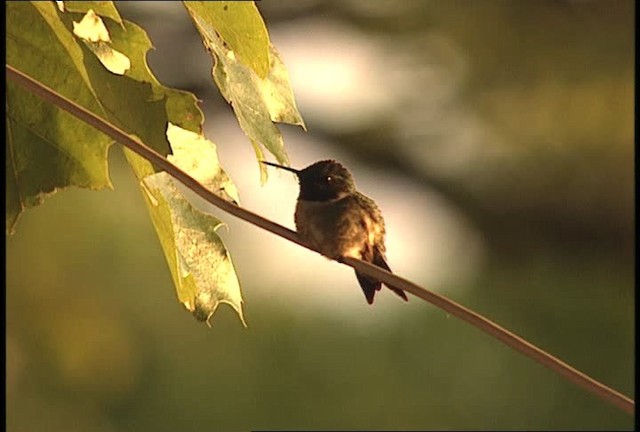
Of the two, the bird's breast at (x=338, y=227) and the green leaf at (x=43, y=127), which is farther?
the bird's breast at (x=338, y=227)

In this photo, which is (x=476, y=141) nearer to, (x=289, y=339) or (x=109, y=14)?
(x=289, y=339)

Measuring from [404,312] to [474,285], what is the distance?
0.14m

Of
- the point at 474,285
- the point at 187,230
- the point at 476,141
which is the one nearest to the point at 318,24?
the point at 476,141

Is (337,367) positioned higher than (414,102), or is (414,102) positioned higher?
(414,102)

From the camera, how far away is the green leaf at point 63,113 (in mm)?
549

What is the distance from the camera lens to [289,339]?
1918 millimetres

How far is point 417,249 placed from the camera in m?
1.72

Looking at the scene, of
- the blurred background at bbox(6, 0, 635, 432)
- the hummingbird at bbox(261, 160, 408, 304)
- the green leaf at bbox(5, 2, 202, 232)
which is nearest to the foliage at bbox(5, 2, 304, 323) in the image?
the green leaf at bbox(5, 2, 202, 232)

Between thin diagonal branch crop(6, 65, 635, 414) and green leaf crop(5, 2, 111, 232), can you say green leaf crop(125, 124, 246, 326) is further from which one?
thin diagonal branch crop(6, 65, 635, 414)

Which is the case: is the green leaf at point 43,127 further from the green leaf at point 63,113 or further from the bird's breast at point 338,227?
the bird's breast at point 338,227

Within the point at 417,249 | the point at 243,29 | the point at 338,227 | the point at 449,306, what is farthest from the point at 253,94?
the point at 417,249

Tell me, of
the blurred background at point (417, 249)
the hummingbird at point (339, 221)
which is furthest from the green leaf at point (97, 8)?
the blurred background at point (417, 249)

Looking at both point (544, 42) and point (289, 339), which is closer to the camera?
point (289, 339)

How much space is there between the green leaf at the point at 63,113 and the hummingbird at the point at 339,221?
1.06 ft
